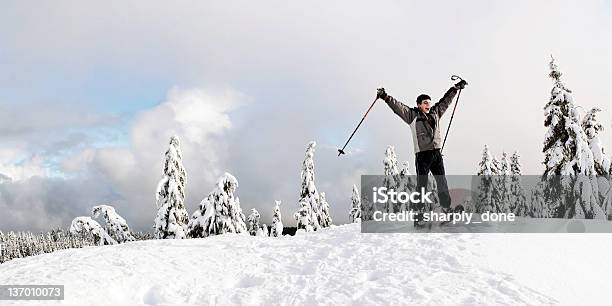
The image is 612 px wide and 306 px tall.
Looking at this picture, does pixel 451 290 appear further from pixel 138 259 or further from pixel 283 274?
pixel 138 259

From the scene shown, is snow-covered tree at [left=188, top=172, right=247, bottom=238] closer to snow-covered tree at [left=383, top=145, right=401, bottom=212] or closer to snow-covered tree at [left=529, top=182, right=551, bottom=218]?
snow-covered tree at [left=383, top=145, right=401, bottom=212]

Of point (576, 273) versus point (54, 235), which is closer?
point (576, 273)

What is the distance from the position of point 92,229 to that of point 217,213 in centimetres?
658

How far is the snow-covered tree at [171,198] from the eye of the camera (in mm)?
25991

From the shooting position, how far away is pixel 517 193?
2212 inches


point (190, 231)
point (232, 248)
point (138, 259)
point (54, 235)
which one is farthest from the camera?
point (54, 235)

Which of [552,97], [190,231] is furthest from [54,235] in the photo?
[552,97]

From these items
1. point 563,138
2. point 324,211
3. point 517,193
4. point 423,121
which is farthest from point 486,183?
point 423,121

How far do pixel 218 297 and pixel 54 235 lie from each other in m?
174

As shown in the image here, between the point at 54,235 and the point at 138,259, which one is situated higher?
the point at 138,259

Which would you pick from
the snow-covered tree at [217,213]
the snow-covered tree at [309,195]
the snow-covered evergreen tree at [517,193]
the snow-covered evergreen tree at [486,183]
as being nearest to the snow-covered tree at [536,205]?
the snow-covered evergreen tree at [517,193]

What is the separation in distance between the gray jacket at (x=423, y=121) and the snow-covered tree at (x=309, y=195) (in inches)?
1015

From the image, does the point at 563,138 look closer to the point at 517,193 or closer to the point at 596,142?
the point at 596,142

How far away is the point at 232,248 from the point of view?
952 centimetres
